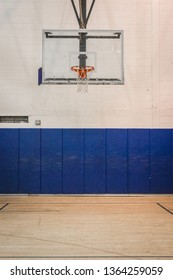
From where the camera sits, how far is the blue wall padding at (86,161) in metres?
10.1

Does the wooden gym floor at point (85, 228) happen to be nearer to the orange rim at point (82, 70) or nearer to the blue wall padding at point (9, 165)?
the blue wall padding at point (9, 165)

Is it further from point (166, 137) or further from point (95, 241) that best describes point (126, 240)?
point (166, 137)

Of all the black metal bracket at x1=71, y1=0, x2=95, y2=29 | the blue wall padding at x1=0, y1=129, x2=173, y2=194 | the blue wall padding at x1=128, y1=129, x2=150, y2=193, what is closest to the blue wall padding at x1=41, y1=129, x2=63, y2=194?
the blue wall padding at x1=0, y1=129, x2=173, y2=194

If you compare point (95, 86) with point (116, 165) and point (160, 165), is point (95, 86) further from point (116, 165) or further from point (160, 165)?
point (160, 165)

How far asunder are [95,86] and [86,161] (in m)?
2.50

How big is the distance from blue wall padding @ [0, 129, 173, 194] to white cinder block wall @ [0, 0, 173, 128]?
0.37 m

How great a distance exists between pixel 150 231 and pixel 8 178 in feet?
18.6

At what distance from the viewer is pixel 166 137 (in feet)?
33.6

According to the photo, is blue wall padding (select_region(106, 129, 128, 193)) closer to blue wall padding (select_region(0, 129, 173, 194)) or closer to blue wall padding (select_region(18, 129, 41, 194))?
blue wall padding (select_region(0, 129, 173, 194))

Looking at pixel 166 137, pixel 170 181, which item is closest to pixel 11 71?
pixel 166 137

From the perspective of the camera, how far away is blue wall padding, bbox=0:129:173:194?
33.1 feet

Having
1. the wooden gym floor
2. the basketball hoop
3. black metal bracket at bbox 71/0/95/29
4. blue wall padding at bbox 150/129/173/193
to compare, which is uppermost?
black metal bracket at bbox 71/0/95/29

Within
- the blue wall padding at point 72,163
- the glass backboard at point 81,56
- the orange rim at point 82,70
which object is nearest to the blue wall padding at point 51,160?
the blue wall padding at point 72,163

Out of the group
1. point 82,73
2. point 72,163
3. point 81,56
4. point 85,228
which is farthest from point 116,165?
point 85,228
